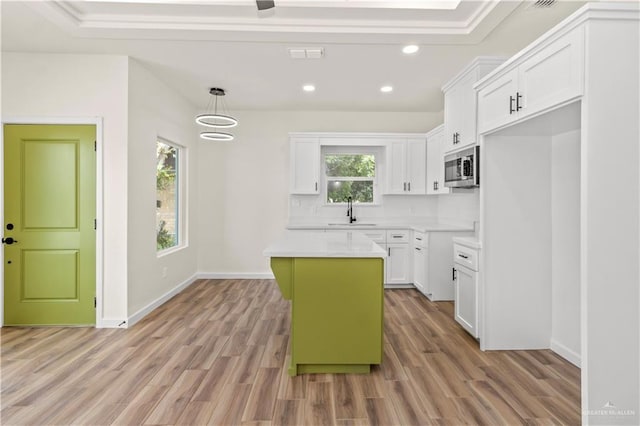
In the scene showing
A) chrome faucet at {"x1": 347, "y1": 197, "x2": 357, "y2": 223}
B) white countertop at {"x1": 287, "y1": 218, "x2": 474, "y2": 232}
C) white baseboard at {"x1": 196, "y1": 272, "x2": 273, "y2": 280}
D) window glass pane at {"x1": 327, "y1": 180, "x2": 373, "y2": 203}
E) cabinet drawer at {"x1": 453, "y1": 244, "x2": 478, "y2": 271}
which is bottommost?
white baseboard at {"x1": 196, "y1": 272, "x2": 273, "y2": 280}

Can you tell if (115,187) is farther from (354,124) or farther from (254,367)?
(354,124)

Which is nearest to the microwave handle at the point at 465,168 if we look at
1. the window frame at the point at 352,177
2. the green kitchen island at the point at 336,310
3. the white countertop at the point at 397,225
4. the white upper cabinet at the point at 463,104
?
the white upper cabinet at the point at 463,104

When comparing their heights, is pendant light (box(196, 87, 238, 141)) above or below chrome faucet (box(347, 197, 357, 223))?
above

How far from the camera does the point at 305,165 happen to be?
535cm

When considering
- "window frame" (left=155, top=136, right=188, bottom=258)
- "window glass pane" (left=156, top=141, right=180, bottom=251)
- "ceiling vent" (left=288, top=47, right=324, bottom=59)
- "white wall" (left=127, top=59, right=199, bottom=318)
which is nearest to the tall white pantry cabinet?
"ceiling vent" (left=288, top=47, right=324, bottom=59)

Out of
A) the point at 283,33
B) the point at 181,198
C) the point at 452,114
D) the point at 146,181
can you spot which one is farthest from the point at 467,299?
the point at 181,198

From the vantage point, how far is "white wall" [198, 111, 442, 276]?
5691 millimetres

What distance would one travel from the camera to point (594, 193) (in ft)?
5.90

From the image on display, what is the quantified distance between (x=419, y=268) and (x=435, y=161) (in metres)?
1.59

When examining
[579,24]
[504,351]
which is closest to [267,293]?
[504,351]

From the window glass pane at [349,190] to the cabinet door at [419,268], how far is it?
1.32 meters

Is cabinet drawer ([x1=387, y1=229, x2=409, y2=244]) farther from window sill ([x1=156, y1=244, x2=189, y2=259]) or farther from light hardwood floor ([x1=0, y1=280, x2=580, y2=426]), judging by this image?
window sill ([x1=156, y1=244, x2=189, y2=259])

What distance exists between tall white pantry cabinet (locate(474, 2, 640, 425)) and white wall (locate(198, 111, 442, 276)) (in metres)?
2.84

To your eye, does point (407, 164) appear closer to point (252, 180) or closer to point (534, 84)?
point (252, 180)
